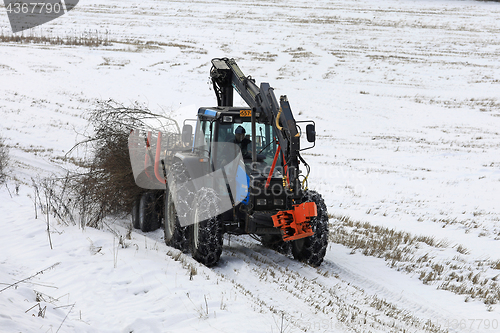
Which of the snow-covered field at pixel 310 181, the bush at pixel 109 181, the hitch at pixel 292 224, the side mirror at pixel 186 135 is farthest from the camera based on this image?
the bush at pixel 109 181

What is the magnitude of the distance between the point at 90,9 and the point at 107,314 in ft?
188

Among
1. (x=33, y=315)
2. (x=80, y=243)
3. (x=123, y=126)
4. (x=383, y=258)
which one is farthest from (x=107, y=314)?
(x=123, y=126)

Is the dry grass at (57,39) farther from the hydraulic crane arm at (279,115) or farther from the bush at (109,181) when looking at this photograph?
the hydraulic crane arm at (279,115)

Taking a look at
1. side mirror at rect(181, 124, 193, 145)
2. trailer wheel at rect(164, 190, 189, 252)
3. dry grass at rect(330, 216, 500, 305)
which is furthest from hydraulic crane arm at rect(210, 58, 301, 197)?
dry grass at rect(330, 216, 500, 305)

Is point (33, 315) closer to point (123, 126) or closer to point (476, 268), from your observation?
point (123, 126)

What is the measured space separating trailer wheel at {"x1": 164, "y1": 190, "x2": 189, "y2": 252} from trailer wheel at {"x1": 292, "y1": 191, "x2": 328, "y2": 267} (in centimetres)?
209

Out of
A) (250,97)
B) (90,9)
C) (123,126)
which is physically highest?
(90,9)

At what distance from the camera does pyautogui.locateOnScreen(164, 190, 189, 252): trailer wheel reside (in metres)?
8.12

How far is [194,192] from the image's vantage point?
794 centimetres

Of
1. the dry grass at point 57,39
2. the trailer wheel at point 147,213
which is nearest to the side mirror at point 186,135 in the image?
the trailer wheel at point 147,213

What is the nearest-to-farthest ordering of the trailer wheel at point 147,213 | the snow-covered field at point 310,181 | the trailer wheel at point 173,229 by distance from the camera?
the snow-covered field at point 310,181, the trailer wheel at point 173,229, the trailer wheel at point 147,213

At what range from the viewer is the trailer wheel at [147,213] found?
9852 mm

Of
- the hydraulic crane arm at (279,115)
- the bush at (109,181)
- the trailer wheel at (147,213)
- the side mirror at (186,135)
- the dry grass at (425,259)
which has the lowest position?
the dry grass at (425,259)

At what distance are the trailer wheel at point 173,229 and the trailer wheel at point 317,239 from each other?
2.09m
